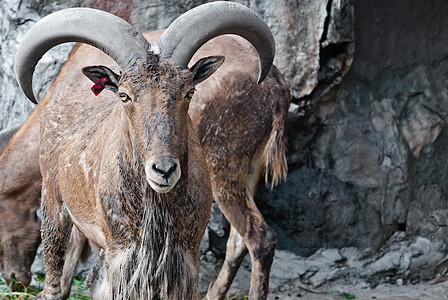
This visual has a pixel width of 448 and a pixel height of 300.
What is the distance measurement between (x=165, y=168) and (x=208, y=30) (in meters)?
0.84

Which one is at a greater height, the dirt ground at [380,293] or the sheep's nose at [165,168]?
the dirt ground at [380,293]

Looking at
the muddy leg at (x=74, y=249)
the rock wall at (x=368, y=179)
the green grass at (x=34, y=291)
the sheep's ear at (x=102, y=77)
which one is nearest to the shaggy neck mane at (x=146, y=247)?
the sheep's ear at (x=102, y=77)

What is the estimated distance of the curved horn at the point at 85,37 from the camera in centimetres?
305

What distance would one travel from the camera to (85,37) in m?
3.22

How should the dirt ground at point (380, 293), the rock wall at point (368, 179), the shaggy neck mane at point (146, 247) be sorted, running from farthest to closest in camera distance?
the rock wall at point (368, 179), the dirt ground at point (380, 293), the shaggy neck mane at point (146, 247)

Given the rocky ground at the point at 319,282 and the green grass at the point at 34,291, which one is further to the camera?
the rocky ground at the point at 319,282

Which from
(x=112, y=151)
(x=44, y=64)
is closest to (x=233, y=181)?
(x=112, y=151)

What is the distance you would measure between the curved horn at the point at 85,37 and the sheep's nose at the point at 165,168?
52 cm

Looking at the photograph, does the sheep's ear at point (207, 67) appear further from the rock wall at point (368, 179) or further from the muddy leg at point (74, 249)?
the rock wall at point (368, 179)

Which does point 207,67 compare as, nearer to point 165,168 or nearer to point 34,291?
point 165,168

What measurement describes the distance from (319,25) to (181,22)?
2556 millimetres

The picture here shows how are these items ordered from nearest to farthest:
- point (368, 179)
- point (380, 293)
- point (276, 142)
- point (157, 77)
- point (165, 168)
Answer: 1. point (165, 168)
2. point (157, 77)
3. point (276, 142)
4. point (380, 293)
5. point (368, 179)

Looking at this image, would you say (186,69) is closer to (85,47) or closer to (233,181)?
(233,181)

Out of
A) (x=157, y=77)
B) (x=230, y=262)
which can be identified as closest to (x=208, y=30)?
(x=157, y=77)
